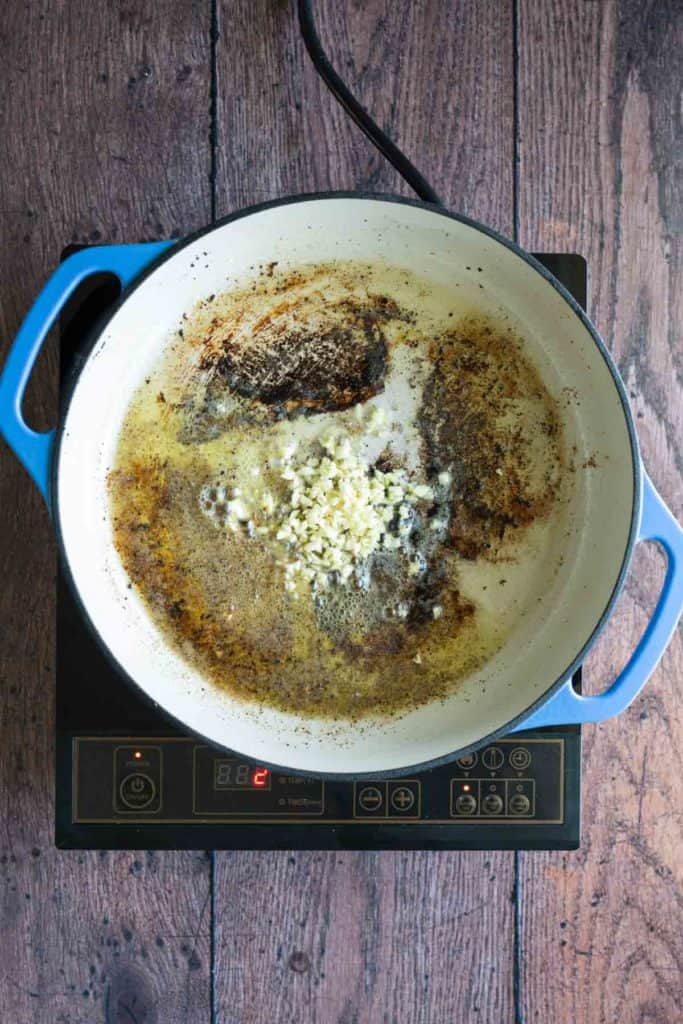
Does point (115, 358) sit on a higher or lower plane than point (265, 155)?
lower

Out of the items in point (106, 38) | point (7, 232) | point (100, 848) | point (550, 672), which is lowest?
point (100, 848)

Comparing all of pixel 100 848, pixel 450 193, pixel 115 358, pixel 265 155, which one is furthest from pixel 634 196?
pixel 100 848

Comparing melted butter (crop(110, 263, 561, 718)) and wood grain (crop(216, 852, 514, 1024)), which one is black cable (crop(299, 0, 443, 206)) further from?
wood grain (crop(216, 852, 514, 1024))

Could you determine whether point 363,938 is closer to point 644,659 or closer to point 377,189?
point 644,659

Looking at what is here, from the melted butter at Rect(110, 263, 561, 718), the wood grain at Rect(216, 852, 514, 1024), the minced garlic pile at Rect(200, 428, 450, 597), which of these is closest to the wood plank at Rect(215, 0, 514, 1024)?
the wood grain at Rect(216, 852, 514, 1024)

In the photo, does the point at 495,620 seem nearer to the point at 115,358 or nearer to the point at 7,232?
the point at 115,358

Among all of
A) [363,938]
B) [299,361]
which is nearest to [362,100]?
[299,361]
